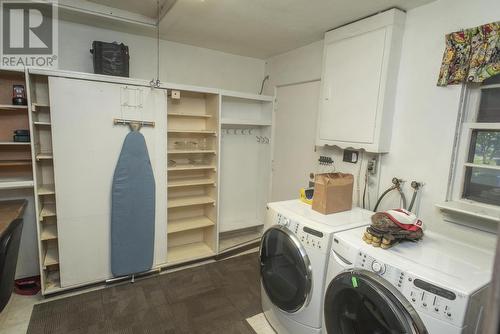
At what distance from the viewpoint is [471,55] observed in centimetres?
162

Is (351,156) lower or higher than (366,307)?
higher

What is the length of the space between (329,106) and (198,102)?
5.01 feet

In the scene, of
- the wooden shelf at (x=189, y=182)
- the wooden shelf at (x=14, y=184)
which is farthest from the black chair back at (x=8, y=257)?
the wooden shelf at (x=189, y=182)

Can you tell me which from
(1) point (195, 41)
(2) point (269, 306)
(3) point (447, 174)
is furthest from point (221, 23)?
(2) point (269, 306)

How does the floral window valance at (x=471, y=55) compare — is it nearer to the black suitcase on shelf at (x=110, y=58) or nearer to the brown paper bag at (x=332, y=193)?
the brown paper bag at (x=332, y=193)

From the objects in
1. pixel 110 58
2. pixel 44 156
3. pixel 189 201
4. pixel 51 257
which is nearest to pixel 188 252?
pixel 189 201

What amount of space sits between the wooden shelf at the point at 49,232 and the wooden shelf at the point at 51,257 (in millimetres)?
224

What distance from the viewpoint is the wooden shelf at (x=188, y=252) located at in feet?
9.43

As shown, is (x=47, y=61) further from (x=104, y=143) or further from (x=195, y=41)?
(x=195, y=41)

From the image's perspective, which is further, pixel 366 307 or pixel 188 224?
pixel 188 224

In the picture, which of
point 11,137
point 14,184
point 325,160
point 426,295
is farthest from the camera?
point 325,160

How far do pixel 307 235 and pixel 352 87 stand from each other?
132 centimetres

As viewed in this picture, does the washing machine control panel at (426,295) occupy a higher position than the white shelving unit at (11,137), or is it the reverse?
the white shelving unit at (11,137)

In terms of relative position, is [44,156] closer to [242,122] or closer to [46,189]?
[46,189]
